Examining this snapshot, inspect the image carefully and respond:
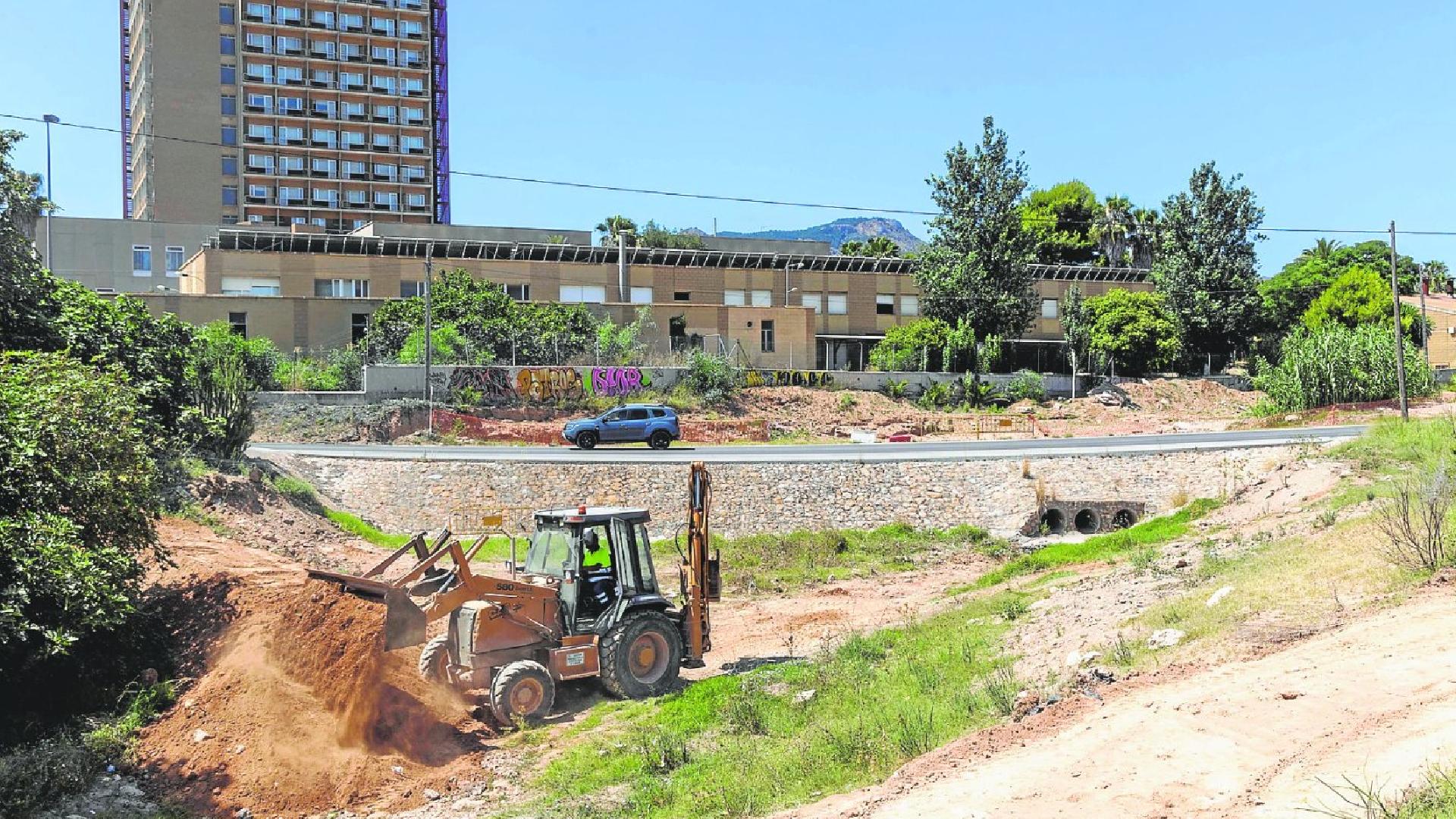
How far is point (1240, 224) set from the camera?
240ft

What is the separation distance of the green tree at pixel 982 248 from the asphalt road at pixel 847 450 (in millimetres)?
24472

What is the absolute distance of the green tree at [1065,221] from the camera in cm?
9650

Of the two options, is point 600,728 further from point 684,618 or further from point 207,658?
point 207,658

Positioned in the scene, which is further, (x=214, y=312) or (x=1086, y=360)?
(x=1086, y=360)

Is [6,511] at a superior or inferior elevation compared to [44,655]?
superior

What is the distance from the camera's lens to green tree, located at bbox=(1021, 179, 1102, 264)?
96500 millimetres

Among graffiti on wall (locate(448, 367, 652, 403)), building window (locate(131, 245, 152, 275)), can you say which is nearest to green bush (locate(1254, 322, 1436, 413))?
graffiti on wall (locate(448, 367, 652, 403))

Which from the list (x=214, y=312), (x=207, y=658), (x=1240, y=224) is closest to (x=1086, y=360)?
(x=1240, y=224)

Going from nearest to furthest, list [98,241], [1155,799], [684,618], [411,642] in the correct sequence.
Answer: [1155,799] → [411,642] → [684,618] → [98,241]

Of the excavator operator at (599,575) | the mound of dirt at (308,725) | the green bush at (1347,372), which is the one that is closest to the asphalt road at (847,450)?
the green bush at (1347,372)

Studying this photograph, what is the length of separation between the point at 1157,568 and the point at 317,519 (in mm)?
21508

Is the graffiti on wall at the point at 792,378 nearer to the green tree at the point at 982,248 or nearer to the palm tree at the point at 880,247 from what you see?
the green tree at the point at 982,248

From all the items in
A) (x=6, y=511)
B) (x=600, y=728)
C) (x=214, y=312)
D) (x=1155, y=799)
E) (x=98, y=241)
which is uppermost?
(x=98, y=241)

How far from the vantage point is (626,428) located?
146 ft
